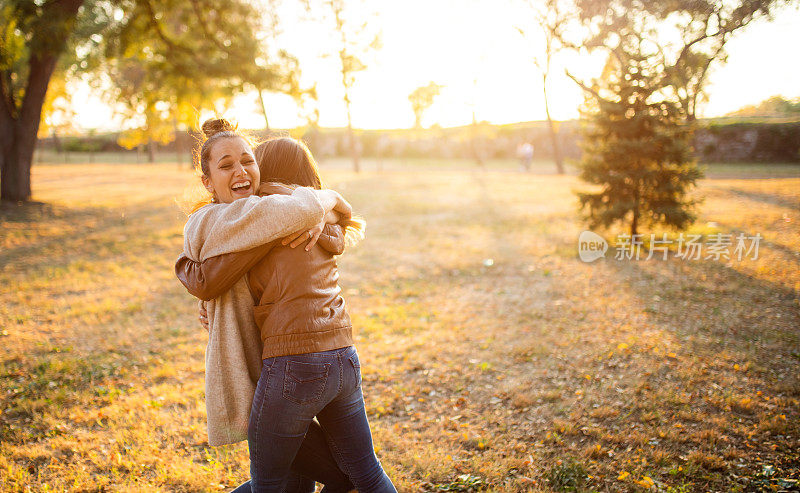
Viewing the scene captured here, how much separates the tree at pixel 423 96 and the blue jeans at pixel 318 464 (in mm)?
32361

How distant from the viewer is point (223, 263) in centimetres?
194

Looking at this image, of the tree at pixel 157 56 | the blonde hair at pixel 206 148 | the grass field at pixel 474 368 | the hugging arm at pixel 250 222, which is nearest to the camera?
the hugging arm at pixel 250 222

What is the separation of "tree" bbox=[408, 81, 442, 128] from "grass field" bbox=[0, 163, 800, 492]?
960 inches

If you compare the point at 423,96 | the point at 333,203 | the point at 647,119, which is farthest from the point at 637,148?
the point at 423,96

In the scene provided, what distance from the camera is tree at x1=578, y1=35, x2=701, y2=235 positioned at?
8742mm

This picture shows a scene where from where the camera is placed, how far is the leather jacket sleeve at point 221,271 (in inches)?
76.7

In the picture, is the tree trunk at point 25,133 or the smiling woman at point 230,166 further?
the tree trunk at point 25,133

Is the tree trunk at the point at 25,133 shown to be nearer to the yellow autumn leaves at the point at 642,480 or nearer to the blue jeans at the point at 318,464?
the blue jeans at the point at 318,464

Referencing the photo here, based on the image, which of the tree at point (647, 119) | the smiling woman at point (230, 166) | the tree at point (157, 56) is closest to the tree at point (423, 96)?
the tree at point (157, 56)

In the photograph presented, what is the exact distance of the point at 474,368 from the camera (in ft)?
16.7

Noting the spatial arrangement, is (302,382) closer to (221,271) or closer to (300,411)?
(300,411)

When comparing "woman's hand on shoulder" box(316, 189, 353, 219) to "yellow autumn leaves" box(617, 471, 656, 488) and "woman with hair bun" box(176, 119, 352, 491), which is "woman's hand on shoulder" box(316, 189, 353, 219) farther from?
"yellow autumn leaves" box(617, 471, 656, 488)

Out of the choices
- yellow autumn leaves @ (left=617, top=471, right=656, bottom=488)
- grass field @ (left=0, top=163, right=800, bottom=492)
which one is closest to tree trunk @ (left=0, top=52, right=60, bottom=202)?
grass field @ (left=0, top=163, right=800, bottom=492)

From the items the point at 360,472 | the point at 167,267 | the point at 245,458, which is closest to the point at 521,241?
the point at 167,267
